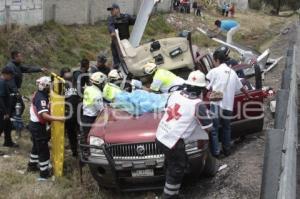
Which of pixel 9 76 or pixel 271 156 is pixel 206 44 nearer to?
pixel 9 76

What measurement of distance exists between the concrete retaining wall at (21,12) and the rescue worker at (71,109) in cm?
941

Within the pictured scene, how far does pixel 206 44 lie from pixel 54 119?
59.2 ft

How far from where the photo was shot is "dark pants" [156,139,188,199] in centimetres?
630

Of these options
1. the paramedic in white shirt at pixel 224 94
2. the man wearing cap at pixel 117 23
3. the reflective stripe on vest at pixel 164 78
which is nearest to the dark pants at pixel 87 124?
the reflective stripe on vest at pixel 164 78

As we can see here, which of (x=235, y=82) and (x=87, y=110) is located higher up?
(x=235, y=82)

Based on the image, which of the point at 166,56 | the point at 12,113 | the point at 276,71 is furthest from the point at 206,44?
the point at 12,113

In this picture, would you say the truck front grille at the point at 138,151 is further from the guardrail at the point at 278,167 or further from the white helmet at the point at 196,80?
the guardrail at the point at 278,167

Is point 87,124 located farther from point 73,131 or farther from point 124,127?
point 124,127

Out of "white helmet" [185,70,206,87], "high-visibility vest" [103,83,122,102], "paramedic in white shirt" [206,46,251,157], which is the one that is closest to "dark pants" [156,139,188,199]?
"white helmet" [185,70,206,87]

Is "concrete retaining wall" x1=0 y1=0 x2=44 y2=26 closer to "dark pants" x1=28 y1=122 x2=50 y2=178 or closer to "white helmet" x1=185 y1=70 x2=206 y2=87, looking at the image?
"dark pants" x1=28 y1=122 x2=50 y2=178

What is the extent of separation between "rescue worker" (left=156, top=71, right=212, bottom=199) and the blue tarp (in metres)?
1.37

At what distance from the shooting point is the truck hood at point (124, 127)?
22.7ft

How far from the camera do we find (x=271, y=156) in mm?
5465

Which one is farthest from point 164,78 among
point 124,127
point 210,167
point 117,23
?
point 117,23
